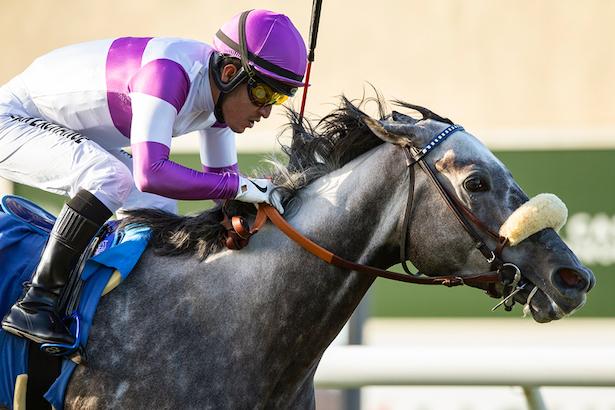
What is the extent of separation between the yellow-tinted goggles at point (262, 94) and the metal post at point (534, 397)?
5.29 ft

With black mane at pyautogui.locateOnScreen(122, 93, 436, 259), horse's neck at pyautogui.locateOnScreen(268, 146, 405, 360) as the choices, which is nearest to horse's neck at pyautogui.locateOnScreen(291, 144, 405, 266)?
horse's neck at pyautogui.locateOnScreen(268, 146, 405, 360)

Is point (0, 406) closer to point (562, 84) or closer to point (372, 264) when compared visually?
point (372, 264)

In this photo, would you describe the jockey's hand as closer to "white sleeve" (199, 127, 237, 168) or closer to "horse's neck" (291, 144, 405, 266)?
"horse's neck" (291, 144, 405, 266)

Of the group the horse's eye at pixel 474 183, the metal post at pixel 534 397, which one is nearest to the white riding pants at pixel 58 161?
the horse's eye at pixel 474 183

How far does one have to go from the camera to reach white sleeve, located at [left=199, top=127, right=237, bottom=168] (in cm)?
412

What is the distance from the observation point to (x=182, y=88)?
3451 millimetres

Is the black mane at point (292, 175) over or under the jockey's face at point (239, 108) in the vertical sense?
under

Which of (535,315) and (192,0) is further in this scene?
(192,0)

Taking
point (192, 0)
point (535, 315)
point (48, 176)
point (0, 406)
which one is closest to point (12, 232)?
point (48, 176)

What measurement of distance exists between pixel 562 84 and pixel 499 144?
19.2 feet

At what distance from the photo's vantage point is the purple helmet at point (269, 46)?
355 cm

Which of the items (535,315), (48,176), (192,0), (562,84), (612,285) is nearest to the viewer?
(535,315)

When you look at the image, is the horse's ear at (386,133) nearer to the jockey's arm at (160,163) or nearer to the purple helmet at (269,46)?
the purple helmet at (269,46)

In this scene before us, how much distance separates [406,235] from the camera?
3.38m
